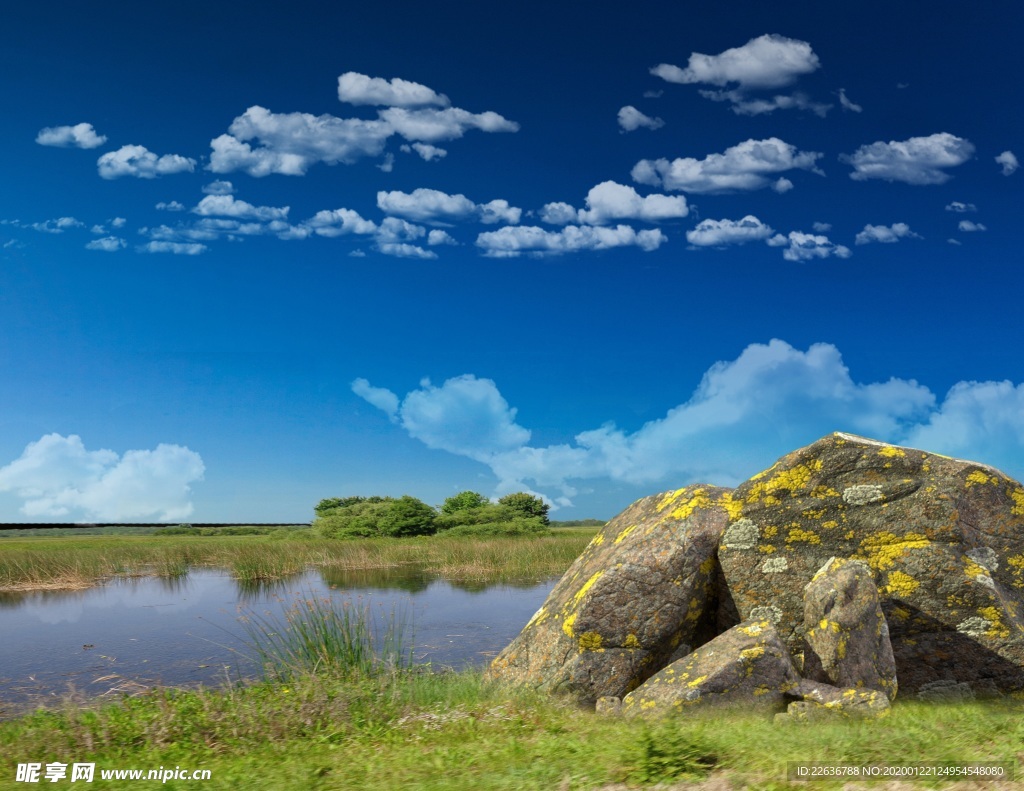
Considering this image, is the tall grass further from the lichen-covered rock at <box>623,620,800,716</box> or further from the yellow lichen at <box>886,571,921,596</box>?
the yellow lichen at <box>886,571,921,596</box>

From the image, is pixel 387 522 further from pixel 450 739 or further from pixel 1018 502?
pixel 450 739

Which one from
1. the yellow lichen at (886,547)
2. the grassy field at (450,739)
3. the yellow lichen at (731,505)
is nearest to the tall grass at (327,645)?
the grassy field at (450,739)

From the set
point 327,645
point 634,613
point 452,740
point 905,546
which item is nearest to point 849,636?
point 905,546

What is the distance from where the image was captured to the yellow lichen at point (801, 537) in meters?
9.72

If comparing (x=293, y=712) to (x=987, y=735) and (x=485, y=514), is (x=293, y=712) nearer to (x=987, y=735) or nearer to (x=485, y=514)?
(x=987, y=735)

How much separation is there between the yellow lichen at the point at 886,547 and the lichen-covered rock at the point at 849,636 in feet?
2.43

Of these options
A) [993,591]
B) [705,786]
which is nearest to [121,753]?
[705,786]

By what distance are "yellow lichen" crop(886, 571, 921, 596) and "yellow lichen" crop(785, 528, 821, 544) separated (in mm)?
877

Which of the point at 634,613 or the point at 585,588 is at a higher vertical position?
the point at 585,588

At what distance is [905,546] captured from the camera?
9516 millimetres

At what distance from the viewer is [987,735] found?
638 centimetres

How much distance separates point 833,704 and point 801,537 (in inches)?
90.5

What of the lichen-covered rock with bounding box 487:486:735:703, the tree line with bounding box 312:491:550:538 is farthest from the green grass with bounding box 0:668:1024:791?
the tree line with bounding box 312:491:550:538

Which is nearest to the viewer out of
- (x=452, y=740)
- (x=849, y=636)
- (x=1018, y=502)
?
(x=452, y=740)
